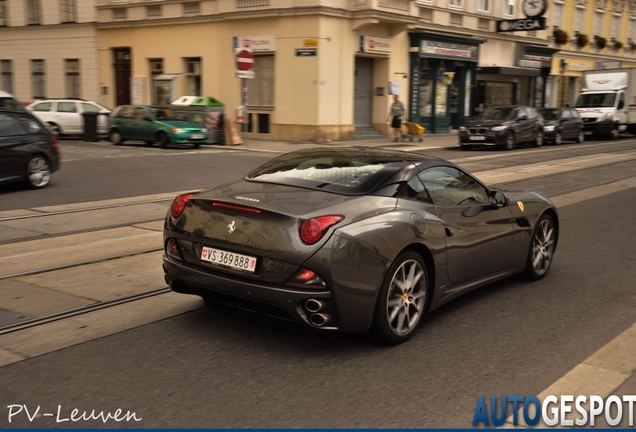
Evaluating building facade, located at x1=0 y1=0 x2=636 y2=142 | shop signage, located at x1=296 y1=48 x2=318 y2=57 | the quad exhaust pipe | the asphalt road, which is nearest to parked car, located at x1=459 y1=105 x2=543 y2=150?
building facade, located at x1=0 y1=0 x2=636 y2=142

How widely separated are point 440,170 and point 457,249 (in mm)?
700

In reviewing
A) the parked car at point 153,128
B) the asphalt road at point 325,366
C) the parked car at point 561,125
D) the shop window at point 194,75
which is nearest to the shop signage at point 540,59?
the parked car at point 561,125

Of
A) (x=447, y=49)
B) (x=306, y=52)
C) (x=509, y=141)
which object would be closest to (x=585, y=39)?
(x=447, y=49)

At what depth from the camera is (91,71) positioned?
33.8 metres

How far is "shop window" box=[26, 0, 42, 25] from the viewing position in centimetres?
3578

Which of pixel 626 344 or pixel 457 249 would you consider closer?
pixel 626 344

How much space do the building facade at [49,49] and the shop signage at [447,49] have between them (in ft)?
49.8

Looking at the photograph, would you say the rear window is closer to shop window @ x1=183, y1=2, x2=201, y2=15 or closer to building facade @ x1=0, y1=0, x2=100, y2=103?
shop window @ x1=183, y1=2, x2=201, y2=15

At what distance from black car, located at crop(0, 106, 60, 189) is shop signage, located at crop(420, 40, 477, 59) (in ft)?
65.4

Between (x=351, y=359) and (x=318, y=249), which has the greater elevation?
(x=318, y=249)

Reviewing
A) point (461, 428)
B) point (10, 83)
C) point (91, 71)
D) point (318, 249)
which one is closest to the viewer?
point (461, 428)

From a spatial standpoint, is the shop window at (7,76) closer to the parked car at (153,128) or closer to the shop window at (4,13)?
the shop window at (4,13)

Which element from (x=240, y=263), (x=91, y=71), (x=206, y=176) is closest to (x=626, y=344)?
(x=240, y=263)

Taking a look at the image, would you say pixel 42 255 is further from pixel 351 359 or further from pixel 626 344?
pixel 626 344
